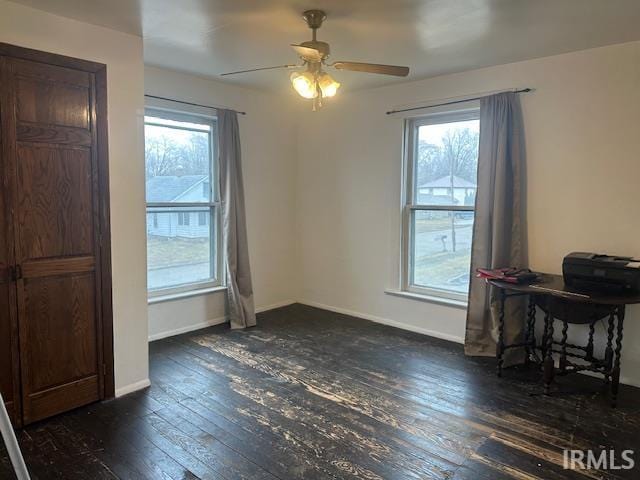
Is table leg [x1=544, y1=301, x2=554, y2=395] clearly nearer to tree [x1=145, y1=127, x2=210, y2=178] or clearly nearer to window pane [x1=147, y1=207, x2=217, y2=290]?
window pane [x1=147, y1=207, x2=217, y2=290]

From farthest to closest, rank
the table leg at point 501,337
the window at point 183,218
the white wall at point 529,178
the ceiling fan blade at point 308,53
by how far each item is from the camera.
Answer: the window at point 183,218 < the table leg at point 501,337 < the white wall at point 529,178 < the ceiling fan blade at point 308,53

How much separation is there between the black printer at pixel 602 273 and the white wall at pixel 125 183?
2.96 metres

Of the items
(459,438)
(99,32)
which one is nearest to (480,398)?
(459,438)

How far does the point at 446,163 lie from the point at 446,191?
0.26 metres

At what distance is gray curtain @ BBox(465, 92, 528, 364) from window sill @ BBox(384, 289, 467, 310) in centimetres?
35

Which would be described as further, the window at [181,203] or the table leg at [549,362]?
Answer: the window at [181,203]

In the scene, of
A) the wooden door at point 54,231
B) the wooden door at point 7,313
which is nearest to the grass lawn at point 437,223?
the wooden door at point 54,231

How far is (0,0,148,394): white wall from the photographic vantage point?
2.85 m

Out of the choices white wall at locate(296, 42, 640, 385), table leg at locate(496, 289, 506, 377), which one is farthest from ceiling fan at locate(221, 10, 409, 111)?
table leg at locate(496, 289, 506, 377)

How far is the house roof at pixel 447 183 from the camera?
4.16m

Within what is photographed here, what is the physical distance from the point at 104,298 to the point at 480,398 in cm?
259

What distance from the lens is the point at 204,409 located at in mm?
2898

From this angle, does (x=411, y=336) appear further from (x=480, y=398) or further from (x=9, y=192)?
(x=9, y=192)

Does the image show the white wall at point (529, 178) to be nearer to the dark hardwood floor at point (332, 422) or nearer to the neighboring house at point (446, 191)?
the neighboring house at point (446, 191)
